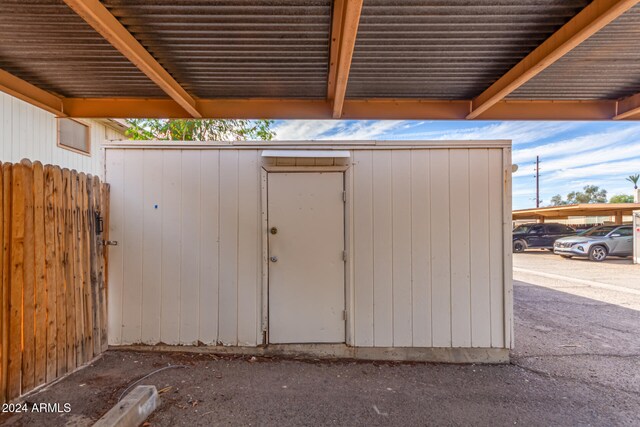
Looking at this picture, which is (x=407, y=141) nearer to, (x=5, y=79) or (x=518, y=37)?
(x=518, y=37)

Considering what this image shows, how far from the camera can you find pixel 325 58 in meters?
2.32

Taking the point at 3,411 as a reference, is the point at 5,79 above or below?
above

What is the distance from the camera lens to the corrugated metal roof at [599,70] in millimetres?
2020

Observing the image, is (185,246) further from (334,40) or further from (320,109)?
(334,40)

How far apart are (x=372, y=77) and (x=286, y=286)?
7.32 ft

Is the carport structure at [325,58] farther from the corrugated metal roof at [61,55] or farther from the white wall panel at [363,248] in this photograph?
the white wall panel at [363,248]

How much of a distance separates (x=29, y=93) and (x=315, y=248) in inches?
120

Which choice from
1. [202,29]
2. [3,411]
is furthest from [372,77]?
[3,411]

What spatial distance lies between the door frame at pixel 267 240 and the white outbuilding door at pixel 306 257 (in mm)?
38

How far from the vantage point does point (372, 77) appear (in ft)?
8.50

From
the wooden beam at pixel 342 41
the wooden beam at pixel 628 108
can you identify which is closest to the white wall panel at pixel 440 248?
the wooden beam at pixel 342 41

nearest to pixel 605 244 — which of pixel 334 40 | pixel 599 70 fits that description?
pixel 599 70

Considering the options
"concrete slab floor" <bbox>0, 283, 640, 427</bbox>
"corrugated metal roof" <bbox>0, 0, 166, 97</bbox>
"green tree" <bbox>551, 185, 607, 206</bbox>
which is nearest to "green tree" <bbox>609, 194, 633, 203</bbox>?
"green tree" <bbox>551, 185, 607, 206</bbox>

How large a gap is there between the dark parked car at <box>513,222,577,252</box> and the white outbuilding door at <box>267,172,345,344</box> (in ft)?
42.0
